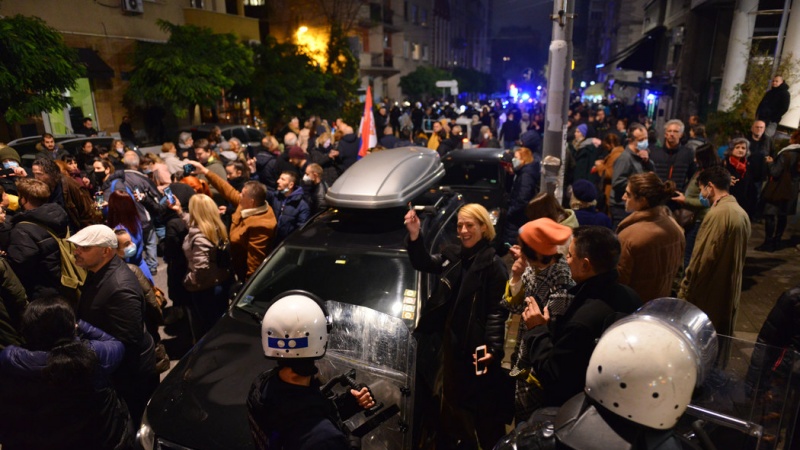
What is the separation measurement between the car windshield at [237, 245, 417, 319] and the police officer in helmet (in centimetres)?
162

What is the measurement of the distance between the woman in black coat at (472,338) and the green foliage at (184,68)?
1468 centimetres

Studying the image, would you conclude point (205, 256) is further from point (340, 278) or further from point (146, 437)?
point (146, 437)

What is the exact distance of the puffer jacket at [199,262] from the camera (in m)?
4.85

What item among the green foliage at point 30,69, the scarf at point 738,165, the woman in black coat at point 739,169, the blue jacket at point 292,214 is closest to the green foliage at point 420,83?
the green foliage at point 30,69

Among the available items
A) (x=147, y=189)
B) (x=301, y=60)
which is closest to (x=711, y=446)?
(x=147, y=189)

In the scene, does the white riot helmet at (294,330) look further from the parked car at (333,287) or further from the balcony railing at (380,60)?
the balcony railing at (380,60)

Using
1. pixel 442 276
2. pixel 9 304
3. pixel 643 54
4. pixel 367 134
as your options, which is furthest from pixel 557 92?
pixel 643 54

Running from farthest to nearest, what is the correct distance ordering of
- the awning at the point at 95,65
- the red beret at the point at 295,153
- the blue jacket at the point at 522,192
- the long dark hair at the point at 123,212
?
the awning at the point at 95,65 → the red beret at the point at 295,153 → the blue jacket at the point at 522,192 → the long dark hair at the point at 123,212

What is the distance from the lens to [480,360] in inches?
132

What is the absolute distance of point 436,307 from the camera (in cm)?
352

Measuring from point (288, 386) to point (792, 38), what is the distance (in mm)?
12924

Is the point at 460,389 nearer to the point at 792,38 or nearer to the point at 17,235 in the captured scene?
Result: the point at 17,235

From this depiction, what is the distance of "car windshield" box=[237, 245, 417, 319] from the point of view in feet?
12.4

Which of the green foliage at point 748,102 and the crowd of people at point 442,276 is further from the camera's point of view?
the green foliage at point 748,102
